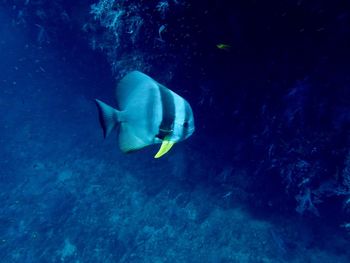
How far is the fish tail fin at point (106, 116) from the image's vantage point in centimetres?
159

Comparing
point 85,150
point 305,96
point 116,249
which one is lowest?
point 116,249

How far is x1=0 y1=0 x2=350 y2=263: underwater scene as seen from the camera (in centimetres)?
410

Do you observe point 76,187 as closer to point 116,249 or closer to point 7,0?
point 116,249

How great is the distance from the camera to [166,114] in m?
1.68

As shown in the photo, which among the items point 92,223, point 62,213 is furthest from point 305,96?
point 62,213

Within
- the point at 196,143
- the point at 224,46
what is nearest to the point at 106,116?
the point at 224,46

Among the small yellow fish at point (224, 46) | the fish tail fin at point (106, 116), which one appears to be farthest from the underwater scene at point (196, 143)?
the small yellow fish at point (224, 46)

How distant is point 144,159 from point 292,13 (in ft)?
22.1

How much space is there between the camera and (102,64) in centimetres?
1041

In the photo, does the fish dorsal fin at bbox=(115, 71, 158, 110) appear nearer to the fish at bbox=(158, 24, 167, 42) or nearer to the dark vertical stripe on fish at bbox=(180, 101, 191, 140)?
the dark vertical stripe on fish at bbox=(180, 101, 191, 140)

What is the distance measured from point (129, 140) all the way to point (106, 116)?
0.21 m

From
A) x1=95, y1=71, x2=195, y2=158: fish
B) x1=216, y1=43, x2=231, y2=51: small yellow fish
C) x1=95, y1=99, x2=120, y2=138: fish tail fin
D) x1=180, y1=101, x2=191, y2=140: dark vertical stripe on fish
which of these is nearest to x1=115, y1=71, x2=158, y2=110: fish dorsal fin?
A: x1=95, y1=71, x2=195, y2=158: fish

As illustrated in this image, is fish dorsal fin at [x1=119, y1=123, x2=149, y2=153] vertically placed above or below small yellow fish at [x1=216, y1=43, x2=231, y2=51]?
below

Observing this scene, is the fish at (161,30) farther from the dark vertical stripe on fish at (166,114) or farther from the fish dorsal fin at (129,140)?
the fish dorsal fin at (129,140)
